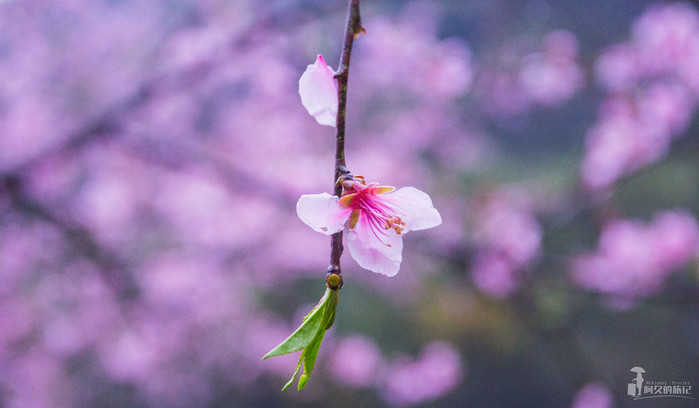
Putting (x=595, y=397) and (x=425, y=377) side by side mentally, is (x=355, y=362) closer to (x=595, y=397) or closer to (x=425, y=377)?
(x=425, y=377)

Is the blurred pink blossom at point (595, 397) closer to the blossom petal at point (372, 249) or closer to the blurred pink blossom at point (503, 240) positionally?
the blurred pink blossom at point (503, 240)

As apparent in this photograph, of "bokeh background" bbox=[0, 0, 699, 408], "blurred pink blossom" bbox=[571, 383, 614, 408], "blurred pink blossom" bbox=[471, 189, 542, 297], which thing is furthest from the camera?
"bokeh background" bbox=[0, 0, 699, 408]

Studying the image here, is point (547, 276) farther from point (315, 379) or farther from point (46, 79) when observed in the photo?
point (46, 79)

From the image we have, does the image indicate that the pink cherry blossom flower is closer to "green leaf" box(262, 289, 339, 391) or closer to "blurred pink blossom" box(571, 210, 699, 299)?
"green leaf" box(262, 289, 339, 391)

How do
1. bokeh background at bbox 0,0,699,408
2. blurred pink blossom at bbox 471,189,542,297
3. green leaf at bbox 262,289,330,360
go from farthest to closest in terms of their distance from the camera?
bokeh background at bbox 0,0,699,408 → blurred pink blossom at bbox 471,189,542,297 → green leaf at bbox 262,289,330,360

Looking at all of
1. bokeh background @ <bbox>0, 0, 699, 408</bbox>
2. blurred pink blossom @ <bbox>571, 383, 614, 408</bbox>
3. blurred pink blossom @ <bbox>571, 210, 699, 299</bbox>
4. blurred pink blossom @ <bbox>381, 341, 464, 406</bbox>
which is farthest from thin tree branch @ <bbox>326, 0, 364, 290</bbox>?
blurred pink blossom @ <bbox>381, 341, 464, 406</bbox>

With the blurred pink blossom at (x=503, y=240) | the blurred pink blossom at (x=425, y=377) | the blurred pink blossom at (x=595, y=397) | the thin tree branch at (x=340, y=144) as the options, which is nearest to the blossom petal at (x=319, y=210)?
the thin tree branch at (x=340, y=144)

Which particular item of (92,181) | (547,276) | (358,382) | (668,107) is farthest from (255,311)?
(668,107)
